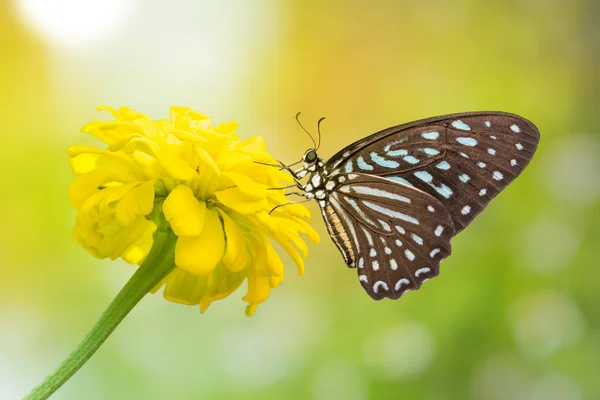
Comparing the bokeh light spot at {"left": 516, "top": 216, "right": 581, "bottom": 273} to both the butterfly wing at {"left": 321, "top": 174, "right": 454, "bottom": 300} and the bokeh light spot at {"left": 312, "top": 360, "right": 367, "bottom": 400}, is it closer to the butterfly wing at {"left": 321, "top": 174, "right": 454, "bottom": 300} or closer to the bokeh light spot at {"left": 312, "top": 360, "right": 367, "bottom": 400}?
the bokeh light spot at {"left": 312, "top": 360, "right": 367, "bottom": 400}

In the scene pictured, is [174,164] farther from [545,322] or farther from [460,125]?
[545,322]

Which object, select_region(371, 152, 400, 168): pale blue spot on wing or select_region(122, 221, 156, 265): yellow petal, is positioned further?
select_region(371, 152, 400, 168): pale blue spot on wing

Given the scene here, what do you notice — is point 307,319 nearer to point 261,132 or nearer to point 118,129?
point 261,132

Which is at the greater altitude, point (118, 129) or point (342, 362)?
point (118, 129)

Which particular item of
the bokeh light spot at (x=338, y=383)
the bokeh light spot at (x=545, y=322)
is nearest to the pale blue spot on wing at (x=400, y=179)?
the bokeh light spot at (x=338, y=383)

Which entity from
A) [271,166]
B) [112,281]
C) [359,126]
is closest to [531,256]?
[359,126]

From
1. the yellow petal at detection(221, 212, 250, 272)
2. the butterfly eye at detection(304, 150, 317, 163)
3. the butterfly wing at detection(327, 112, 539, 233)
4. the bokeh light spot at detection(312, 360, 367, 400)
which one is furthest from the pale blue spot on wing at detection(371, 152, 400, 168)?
the bokeh light spot at detection(312, 360, 367, 400)

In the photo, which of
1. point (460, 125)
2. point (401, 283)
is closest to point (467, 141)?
point (460, 125)
